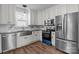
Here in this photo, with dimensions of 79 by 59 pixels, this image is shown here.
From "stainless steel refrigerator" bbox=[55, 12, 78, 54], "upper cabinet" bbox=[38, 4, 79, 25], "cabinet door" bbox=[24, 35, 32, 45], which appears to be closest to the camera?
"stainless steel refrigerator" bbox=[55, 12, 78, 54]

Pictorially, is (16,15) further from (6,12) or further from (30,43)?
(30,43)

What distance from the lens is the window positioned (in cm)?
213

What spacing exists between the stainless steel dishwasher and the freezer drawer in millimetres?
1323

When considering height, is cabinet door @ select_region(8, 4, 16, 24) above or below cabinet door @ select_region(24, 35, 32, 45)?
above

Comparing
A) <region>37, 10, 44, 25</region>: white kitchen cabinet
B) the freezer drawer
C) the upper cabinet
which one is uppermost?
the upper cabinet

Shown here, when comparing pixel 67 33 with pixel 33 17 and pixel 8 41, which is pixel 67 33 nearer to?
pixel 33 17

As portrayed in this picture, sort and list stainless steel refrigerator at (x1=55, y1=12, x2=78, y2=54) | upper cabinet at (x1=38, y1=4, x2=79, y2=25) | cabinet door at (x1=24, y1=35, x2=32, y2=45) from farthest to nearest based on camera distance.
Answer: cabinet door at (x1=24, y1=35, x2=32, y2=45), upper cabinet at (x1=38, y1=4, x2=79, y2=25), stainless steel refrigerator at (x1=55, y1=12, x2=78, y2=54)

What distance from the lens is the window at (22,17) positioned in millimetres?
2128

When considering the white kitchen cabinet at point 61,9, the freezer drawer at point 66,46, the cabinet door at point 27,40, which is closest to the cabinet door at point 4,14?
Result: the cabinet door at point 27,40

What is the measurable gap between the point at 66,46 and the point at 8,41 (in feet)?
5.38

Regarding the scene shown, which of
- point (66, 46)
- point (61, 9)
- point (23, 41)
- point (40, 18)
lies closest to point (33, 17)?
point (40, 18)

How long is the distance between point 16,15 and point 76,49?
174 cm

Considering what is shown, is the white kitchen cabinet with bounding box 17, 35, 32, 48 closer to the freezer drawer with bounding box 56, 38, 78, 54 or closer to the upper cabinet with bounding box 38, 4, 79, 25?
the upper cabinet with bounding box 38, 4, 79, 25

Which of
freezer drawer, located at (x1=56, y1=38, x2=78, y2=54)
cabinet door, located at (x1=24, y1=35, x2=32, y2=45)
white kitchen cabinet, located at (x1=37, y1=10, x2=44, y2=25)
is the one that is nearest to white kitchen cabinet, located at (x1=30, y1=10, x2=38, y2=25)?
white kitchen cabinet, located at (x1=37, y1=10, x2=44, y2=25)
